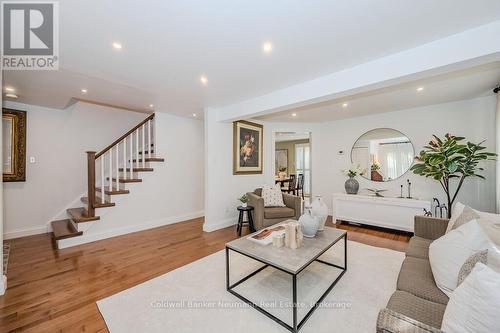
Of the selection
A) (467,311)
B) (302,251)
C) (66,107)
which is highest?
(66,107)

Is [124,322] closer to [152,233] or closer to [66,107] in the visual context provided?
[152,233]

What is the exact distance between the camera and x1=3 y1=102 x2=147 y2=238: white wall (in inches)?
145

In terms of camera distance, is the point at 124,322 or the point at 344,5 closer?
the point at 344,5

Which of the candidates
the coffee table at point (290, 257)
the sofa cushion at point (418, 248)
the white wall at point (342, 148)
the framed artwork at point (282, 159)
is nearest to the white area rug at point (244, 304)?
the coffee table at point (290, 257)

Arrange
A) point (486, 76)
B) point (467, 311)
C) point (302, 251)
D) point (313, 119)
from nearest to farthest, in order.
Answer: point (467, 311)
point (302, 251)
point (486, 76)
point (313, 119)

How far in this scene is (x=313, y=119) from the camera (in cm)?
498

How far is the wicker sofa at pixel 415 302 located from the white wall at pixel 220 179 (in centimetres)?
307

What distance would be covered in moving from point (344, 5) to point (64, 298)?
3.50 meters

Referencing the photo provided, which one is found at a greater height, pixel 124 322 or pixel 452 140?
pixel 452 140

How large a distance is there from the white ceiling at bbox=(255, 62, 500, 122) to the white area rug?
2409mm

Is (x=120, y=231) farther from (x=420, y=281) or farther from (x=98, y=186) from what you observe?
(x=420, y=281)

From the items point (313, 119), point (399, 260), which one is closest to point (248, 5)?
point (399, 260)

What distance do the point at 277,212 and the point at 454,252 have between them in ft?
8.16

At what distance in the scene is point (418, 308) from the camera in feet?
4.06
